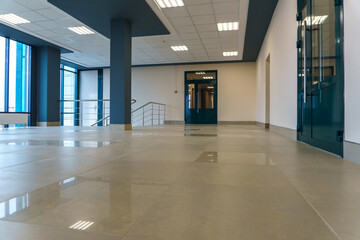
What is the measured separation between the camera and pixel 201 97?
35.8 feet

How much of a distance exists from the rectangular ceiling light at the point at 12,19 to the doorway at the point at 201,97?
6611 millimetres

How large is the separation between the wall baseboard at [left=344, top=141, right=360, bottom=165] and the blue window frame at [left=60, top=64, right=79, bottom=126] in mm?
11109

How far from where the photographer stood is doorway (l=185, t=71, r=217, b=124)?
1077 cm

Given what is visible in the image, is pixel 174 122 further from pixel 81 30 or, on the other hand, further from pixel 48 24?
pixel 48 24

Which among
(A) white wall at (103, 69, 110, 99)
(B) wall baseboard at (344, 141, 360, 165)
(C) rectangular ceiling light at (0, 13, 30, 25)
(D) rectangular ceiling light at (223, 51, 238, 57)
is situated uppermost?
(D) rectangular ceiling light at (223, 51, 238, 57)

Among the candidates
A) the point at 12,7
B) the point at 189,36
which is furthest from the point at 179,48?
the point at 12,7

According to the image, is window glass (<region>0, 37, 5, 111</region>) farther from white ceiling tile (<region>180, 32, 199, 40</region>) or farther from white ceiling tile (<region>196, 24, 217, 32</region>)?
white ceiling tile (<region>196, 24, 217, 32</region>)

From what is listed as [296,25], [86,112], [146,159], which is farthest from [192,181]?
[86,112]

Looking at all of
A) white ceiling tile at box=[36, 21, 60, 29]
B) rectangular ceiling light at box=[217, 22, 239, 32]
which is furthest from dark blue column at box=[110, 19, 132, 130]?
rectangular ceiling light at box=[217, 22, 239, 32]

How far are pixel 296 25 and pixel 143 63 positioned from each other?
8.22 metres

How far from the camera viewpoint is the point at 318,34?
2.52 m

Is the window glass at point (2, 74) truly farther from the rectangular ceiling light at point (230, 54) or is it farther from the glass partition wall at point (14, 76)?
the rectangular ceiling light at point (230, 54)

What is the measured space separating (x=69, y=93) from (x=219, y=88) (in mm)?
7535

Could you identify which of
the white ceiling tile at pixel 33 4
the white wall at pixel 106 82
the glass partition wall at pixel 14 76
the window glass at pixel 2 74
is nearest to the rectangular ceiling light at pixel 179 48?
the white ceiling tile at pixel 33 4
